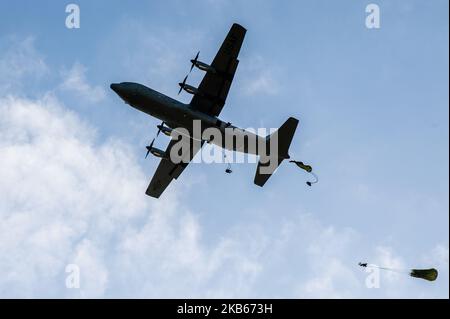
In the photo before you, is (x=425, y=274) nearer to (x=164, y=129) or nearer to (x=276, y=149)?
(x=276, y=149)

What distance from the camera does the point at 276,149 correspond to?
4812 centimetres

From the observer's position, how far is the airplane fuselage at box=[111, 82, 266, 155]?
46.4 meters

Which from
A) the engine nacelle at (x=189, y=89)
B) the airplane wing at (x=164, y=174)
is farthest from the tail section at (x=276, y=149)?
the airplane wing at (x=164, y=174)

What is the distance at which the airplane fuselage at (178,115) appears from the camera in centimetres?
4644

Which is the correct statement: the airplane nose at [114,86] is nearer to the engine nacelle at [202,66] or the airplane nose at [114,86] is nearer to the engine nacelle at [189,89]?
the engine nacelle at [189,89]

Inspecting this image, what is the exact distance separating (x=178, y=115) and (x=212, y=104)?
3.64 m

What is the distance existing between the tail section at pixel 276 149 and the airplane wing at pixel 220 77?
19.7ft

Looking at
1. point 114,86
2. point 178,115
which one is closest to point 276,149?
point 178,115

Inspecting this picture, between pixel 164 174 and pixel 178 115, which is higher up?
pixel 178 115
